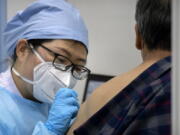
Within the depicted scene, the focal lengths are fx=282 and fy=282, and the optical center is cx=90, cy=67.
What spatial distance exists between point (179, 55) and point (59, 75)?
33.1 inches

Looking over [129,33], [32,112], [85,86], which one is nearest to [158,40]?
[32,112]


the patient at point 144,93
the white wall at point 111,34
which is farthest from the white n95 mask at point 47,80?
the white wall at point 111,34

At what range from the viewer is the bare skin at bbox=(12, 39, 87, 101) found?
3.65 feet

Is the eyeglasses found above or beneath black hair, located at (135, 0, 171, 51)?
beneath

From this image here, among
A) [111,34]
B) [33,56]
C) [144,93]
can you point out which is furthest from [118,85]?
[111,34]


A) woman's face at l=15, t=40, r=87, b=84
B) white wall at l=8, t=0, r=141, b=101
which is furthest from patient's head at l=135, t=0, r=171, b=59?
white wall at l=8, t=0, r=141, b=101

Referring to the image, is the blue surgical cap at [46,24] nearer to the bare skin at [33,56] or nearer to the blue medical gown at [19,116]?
the bare skin at [33,56]

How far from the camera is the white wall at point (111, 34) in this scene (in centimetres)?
181

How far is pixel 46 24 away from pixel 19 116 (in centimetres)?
38

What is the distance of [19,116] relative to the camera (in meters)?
1.09

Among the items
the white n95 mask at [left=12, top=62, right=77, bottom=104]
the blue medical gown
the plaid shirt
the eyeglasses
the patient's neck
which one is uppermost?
the patient's neck

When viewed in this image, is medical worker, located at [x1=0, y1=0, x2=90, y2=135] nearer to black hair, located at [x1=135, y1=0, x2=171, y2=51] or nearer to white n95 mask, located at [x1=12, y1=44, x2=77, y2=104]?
white n95 mask, located at [x1=12, y1=44, x2=77, y2=104]

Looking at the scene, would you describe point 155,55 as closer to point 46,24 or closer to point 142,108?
point 142,108

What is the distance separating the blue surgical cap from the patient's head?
437 millimetres
